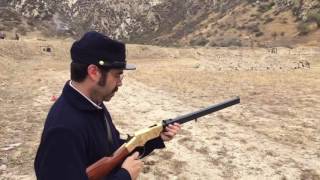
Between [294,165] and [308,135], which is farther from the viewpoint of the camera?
[308,135]

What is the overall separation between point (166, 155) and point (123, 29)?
66234 millimetres

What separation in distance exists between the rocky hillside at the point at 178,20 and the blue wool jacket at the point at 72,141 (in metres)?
35.6

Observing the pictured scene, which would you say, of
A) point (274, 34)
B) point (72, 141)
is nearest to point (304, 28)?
point (274, 34)

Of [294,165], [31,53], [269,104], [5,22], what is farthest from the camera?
[5,22]

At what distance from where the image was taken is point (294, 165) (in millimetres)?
9117

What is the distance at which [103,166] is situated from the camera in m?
3.13

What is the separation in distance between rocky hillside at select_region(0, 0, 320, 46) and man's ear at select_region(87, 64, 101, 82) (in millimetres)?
35601

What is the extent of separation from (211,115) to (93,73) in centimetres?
1046

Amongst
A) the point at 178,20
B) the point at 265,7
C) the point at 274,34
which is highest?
the point at 265,7

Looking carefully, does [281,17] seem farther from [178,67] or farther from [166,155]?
[166,155]

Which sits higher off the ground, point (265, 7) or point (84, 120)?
point (265, 7)

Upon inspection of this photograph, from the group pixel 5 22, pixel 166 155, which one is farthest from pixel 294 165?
pixel 5 22

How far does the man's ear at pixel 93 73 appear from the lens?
3.09 m

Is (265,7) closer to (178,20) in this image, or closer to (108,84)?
(178,20)
